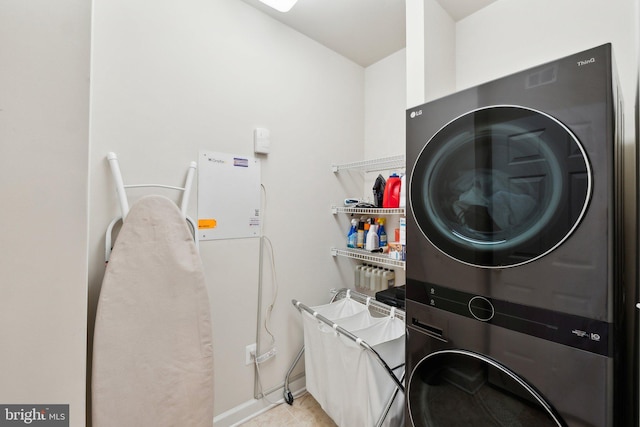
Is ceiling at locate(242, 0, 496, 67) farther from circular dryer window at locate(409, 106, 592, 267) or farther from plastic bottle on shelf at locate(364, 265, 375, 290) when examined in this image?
plastic bottle on shelf at locate(364, 265, 375, 290)

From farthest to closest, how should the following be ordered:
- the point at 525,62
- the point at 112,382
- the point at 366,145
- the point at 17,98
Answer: the point at 366,145 → the point at 525,62 → the point at 112,382 → the point at 17,98

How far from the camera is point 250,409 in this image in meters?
1.65

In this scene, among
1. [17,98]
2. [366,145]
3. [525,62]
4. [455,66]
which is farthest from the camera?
[366,145]

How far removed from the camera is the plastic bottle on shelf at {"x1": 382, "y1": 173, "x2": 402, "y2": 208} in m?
1.81

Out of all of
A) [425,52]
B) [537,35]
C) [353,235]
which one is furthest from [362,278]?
[537,35]

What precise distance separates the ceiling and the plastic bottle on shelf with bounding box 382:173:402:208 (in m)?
1.01

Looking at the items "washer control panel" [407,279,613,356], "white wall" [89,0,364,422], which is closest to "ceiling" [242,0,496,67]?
"white wall" [89,0,364,422]

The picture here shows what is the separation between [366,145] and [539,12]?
1264mm

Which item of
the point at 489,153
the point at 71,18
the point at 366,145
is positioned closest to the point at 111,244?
the point at 71,18

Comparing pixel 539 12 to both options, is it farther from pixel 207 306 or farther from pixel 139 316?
pixel 139 316

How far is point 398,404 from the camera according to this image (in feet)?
4.34

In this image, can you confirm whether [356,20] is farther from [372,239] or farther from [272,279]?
[272,279]

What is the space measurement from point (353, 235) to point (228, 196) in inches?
38.9

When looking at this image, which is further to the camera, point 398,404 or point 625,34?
point 398,404
